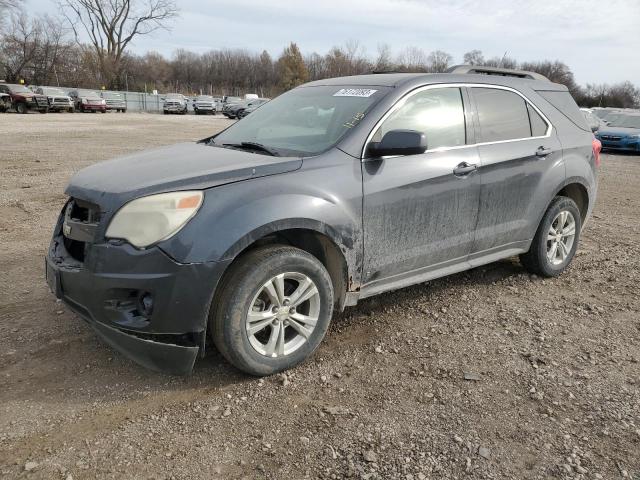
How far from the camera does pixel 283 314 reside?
2.95 m

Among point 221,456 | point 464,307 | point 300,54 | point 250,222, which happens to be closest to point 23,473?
point 221,456

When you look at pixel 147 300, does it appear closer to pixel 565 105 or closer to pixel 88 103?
pixel 565 105

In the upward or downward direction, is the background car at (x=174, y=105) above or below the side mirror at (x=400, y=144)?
above

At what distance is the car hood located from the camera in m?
2.70

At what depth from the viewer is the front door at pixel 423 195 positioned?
3.26 metres

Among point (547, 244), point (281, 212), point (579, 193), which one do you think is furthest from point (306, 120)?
point (579, 193)

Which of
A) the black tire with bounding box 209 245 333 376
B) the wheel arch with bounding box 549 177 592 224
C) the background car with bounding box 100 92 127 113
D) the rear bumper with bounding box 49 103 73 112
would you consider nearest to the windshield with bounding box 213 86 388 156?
the black tire with bounding box 209 245 333 376

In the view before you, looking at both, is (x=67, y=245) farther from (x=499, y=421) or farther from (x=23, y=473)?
(x=499, y=421)

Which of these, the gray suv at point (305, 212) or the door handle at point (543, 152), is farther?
the door handle at point (543, 152)

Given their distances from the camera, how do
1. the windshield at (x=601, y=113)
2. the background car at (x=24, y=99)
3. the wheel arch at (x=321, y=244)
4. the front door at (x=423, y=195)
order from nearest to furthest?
the wheel arch at (x=321, y=244) → the front door at (x=423, y=195) → the windshield at (x=601, y=113) → the background car at (x=24, y=99)

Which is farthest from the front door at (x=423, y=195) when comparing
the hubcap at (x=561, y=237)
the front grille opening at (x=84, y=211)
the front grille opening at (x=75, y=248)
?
the front grille opening at (x=75, y=248)

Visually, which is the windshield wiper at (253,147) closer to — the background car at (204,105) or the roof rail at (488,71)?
the roof rail at (488,71)

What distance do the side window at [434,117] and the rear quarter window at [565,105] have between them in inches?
46.8

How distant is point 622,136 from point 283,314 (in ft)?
62.7
